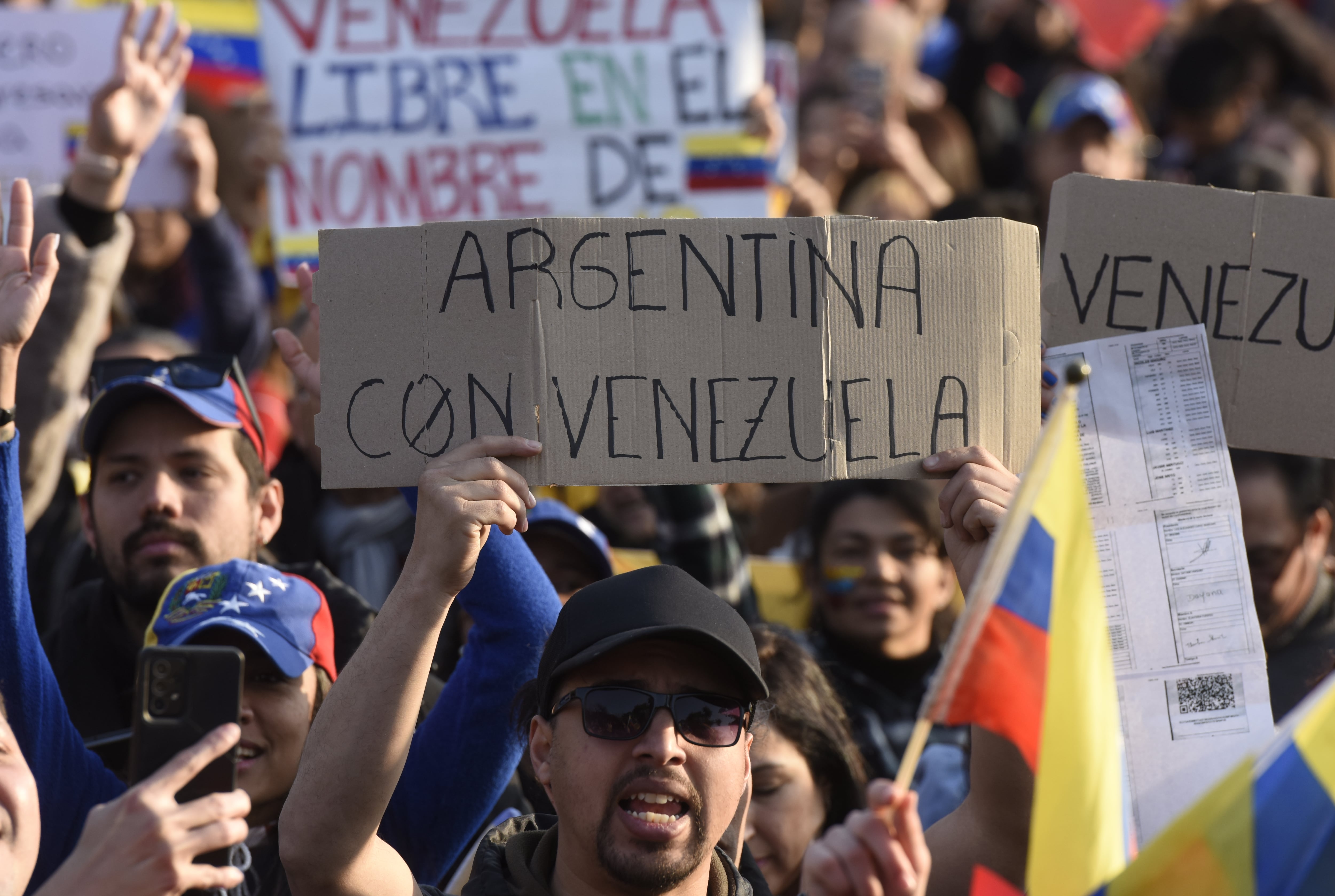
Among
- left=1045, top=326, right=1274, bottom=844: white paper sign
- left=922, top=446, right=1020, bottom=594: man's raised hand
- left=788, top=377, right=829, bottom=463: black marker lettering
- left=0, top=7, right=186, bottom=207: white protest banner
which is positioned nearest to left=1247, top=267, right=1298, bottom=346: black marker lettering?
left=1045, top=326, right=1274, bottom=844: white paper sign

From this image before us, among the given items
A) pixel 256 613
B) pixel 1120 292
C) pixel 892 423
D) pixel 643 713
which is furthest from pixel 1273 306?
pixel 256 613

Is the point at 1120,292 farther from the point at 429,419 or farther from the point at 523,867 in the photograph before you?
the point at 523,867

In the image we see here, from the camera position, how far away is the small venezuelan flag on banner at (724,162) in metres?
4.95

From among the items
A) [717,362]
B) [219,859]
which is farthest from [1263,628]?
[219,859]

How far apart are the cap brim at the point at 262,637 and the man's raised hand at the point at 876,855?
1196 millimetres

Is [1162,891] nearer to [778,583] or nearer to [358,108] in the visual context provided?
[778,583]

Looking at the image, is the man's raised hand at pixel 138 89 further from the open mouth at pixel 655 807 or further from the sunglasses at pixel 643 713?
the open mouth at pixel 655 807

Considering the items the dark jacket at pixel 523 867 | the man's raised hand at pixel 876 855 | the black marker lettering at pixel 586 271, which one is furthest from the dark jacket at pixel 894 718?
the man's raised hand at pixel 876 855

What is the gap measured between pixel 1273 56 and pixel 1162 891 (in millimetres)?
6356

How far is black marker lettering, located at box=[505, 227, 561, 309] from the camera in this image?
2535 mm

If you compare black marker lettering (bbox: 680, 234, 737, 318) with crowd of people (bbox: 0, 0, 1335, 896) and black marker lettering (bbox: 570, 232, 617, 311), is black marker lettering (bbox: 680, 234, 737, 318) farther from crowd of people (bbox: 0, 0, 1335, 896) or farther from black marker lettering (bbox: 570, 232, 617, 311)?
crowd of people (bbox: 0, 0, 1335, 896)

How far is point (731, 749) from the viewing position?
7.71ft

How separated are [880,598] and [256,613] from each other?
1.67 m

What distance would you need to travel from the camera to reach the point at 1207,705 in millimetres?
2316
